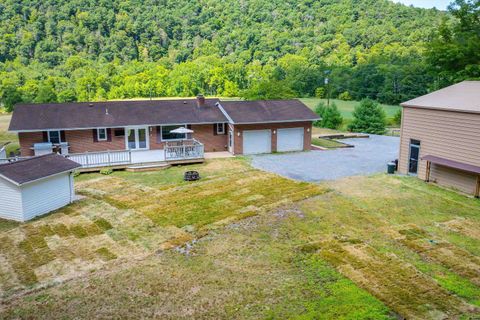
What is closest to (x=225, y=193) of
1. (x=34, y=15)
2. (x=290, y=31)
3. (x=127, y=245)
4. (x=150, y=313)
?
(x=127, y=245)

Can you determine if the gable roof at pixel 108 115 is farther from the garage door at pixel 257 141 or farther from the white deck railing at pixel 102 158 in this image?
the white deck railing at pixel 102 158

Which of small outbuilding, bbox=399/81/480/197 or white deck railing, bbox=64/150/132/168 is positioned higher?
small outbuilding, bbox=399/81/480/197

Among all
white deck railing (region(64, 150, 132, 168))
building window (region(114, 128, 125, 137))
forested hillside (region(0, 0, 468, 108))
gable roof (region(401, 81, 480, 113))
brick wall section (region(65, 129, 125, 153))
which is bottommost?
white deck railing (region(64, 150, 132, 168))

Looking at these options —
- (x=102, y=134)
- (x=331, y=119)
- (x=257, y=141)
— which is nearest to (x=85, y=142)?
(x=102, y=134)

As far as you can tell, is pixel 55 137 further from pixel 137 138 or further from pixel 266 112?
pixel 266 112

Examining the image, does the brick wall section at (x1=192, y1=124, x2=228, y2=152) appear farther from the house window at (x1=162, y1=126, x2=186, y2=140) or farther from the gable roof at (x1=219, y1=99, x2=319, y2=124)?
the gable roof at (x1=219, y1=99, x2=319, y2=124)

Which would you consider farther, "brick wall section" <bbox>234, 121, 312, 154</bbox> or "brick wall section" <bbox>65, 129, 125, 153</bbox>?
"brick wall section" <bbox>234, 121, 312, 154</bbox>

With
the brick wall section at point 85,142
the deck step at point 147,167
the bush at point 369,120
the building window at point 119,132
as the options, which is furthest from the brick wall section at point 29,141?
the bush at point 369,120

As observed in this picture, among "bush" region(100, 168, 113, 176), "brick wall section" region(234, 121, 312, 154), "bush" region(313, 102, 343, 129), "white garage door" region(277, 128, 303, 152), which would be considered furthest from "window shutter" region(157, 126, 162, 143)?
"bush" region(313, 102, 343, 129)
